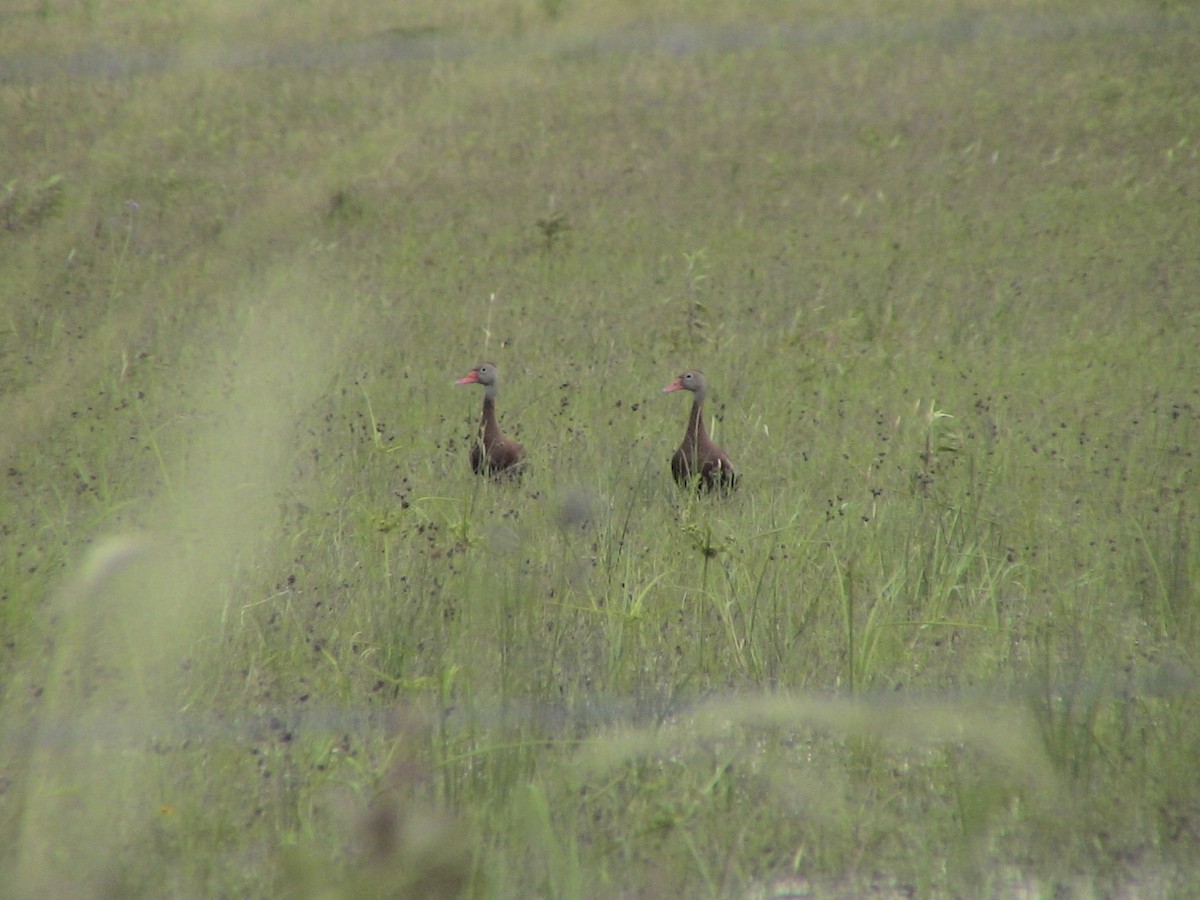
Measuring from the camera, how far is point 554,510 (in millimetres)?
4562

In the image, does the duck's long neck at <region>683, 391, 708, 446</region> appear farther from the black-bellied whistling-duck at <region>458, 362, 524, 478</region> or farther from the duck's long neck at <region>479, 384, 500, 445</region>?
the duck's long neck at <region>479, 384, 500, 445</region>

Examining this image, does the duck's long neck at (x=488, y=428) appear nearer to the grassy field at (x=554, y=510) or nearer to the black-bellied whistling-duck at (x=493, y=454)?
the black-bellied whistling-duck at (x=493, y=454)

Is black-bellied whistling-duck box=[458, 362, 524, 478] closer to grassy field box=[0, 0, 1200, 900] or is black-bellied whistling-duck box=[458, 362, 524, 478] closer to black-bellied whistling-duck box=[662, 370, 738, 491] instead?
grassy field box=[0, 0, 1200, 900]

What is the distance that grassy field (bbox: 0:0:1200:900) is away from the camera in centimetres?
233

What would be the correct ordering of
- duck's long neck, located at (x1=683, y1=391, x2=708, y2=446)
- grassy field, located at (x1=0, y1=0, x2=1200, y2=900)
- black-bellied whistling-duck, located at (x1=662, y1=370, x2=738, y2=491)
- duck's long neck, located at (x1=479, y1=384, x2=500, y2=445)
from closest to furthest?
grassy field, located at (x1=0, y1=0, x2=1200, y2=900), black-bellied whistling-duck, located at (x1=662, y1=370, x2=738, y2=491), duck's long neck, located at (x1=683, y1=391, x2=708, y2=446), duck's long neck, located at (x1=479, y1=384, x2=500, y2=445)

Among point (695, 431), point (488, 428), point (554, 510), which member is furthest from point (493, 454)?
point (695, 431)

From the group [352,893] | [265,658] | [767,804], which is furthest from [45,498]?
[352,893]

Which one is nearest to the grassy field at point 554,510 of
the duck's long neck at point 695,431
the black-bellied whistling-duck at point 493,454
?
the black-bellied whistling-duck at point 493,454

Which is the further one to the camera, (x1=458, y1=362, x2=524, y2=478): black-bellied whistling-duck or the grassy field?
(x1=458, y1=362, x2=524, y2=478): black-bellied whistling-duck

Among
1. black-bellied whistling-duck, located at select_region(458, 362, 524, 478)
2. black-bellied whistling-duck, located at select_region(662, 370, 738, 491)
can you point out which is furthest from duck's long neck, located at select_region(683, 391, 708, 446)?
black-bellied whistling-duck, located at select_region(458, 362, 524, 478)

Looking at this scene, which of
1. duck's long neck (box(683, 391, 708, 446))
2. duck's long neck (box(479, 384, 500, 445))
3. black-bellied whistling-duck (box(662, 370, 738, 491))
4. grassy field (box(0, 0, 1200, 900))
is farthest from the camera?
duck's long neck (box(479, 384, 500, 445))

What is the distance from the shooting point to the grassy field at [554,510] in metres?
2.33

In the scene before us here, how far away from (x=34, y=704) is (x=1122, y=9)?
32.9 ft

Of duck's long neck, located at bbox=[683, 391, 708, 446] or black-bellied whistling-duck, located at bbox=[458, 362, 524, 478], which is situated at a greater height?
duck's long neck, located at bbox=[683, 391, 708, 446]
